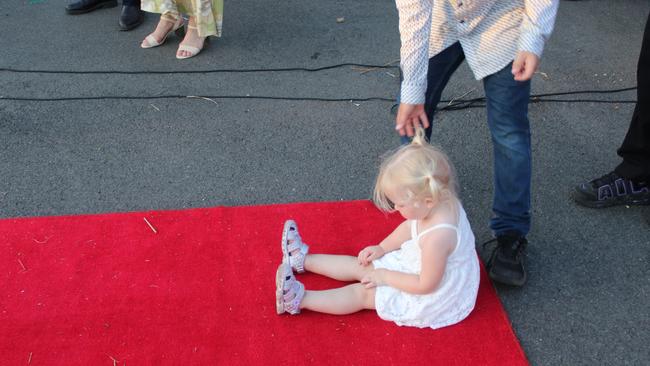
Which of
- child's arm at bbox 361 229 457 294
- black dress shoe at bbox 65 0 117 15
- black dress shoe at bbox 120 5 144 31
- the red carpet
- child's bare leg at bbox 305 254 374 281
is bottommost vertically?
black dress shoe at bbox 65 0 117 15

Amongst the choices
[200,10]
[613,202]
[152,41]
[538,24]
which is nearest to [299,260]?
[538,24]

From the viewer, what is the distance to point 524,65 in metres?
1.65

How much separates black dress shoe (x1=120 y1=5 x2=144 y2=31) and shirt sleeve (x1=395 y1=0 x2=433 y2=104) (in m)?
2.67

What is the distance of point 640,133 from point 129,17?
3153 millimetres

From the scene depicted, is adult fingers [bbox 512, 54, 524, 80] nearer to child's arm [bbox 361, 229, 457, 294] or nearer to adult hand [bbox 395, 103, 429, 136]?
adult hand [bbox 395, 103, 429, 136]

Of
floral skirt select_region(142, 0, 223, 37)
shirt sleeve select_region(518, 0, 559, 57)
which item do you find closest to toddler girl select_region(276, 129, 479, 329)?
shirt sleeve select_region(518, 0, 559, 57)

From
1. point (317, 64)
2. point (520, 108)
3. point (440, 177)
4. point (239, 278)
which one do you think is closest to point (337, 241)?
point (239, 278)

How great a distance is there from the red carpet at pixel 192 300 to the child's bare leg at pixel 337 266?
4 cm

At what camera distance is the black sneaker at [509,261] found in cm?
199

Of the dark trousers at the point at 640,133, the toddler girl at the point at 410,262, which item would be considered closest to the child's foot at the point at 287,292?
the toddler girl at the point at 410,262

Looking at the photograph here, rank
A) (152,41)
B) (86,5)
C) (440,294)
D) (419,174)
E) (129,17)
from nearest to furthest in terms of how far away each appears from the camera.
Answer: (419,174) → (440,294) → (152,41) → (129,17) → (86,5)

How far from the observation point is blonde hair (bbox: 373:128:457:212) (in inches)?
64.1

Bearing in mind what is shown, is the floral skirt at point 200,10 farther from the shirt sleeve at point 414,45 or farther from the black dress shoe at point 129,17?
the shirt sleeve at point 414,45

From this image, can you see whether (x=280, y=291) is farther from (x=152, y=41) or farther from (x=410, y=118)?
(x=152, y=41)
